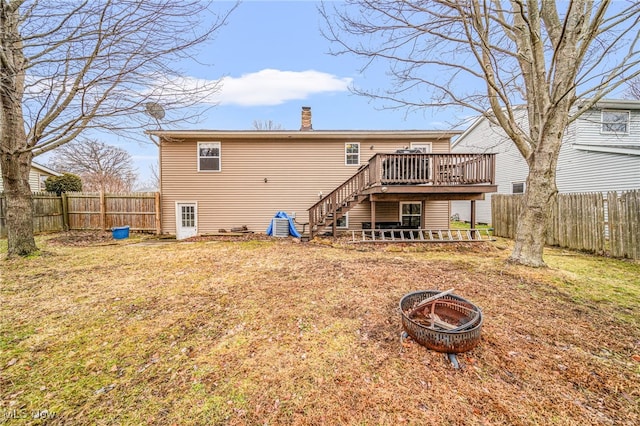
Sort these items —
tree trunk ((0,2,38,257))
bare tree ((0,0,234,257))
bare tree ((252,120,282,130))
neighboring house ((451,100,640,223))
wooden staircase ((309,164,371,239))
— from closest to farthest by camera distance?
bare tree ((0,0,234,257)) < tree trunk ((0,2,38,257)) < neighboring house ((451,100,640,223)) < wooden staircase ((309,164,371,239)) < bare tree ((252,120,282,130))

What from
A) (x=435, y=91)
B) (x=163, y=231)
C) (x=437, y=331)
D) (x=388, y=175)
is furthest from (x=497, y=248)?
(x=163, y=231)

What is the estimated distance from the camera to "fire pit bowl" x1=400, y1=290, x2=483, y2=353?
2516mm

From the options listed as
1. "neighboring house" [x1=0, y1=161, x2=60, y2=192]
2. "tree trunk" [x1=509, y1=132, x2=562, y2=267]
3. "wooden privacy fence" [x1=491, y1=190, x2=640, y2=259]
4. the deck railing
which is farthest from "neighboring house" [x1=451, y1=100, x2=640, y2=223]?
"neighboring house" [x1=0, y1=161, x2=60, y2=192]

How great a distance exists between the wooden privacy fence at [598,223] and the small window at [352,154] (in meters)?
6.12

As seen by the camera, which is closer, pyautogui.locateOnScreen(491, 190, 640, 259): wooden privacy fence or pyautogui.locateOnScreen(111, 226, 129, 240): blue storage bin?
pyautogui.locateOnScreen(491, 190, 640, 259): wooden privacy fence

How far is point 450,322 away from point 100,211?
13921 millimetres

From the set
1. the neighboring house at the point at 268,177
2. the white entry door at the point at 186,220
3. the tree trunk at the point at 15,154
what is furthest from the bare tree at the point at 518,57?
the white entry door at the point at 186,220

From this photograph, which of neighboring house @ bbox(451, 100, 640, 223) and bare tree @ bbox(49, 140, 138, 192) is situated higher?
bare tree @ bbox(49, 140, 138, 192)

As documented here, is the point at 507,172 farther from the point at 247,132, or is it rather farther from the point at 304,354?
the point at 304,354

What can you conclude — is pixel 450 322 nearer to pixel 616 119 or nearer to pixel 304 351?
pixel 304 351

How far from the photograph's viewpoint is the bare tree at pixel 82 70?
15.9ft

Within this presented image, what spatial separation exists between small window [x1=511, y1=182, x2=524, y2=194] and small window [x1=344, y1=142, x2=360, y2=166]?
32.1 ft

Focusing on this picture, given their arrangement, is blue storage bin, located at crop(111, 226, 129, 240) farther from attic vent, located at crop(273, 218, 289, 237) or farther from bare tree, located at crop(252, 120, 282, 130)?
bare tree, located at crop(252, 120, 282, 130)

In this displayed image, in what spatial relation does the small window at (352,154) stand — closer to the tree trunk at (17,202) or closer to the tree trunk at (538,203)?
the tree trunk at (538,203)
